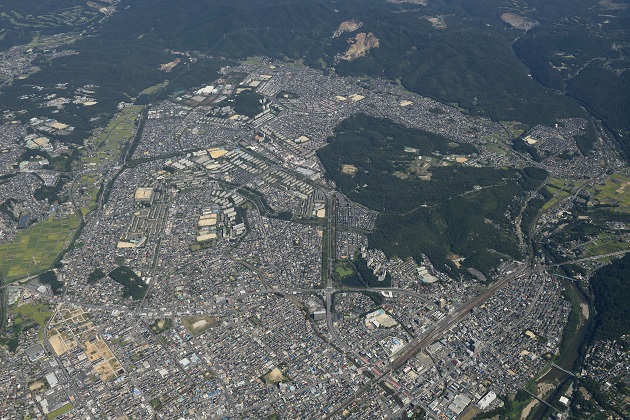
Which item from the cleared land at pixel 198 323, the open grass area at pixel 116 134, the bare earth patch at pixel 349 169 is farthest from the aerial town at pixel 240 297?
the open grass area at pixel 116 134

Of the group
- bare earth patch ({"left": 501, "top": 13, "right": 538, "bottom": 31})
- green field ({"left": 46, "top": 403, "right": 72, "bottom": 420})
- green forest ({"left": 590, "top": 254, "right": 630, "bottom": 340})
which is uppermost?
green field ({"left": 46, "top": 403, "right": 72, "bottom": 420})

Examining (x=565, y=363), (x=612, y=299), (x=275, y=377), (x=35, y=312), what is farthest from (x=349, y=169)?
(x=35, y=312)

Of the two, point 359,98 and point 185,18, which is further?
point 185,18

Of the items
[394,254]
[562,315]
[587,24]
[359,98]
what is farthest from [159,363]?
[587,24]

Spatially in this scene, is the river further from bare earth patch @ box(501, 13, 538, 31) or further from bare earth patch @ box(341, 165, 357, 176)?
bare earth patch @ box(501, 13, 538, 31)

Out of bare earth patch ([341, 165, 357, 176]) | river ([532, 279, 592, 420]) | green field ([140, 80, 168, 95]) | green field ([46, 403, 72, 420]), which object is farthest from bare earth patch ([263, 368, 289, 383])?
green field ([140, 80, 168, 95])

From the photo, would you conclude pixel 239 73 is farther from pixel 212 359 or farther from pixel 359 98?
pixel 212 359
